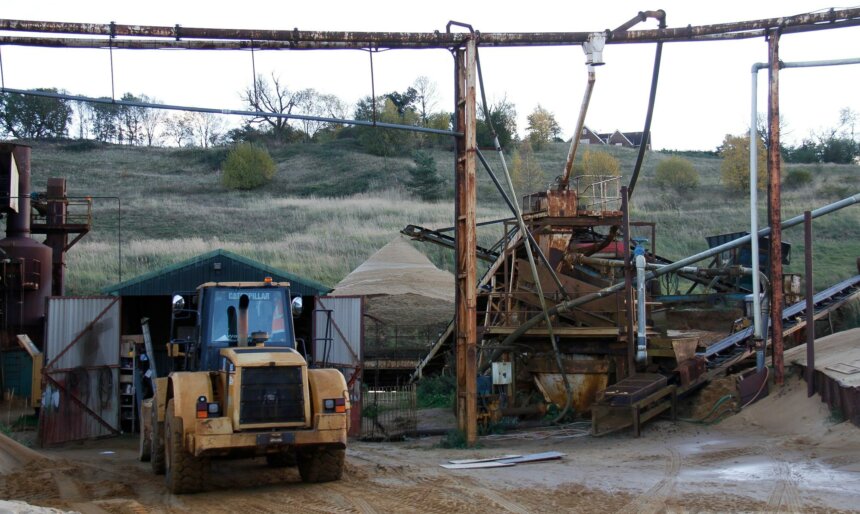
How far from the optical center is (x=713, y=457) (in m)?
13.9

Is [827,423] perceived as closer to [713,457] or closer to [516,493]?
[713,457]

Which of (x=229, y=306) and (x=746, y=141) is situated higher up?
(x=746, y=141)

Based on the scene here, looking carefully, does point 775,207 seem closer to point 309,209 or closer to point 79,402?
point 79,402

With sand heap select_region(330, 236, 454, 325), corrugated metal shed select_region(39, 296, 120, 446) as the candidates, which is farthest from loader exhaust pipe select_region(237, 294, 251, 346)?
sand heap select_region(330, 236, 454, 325)

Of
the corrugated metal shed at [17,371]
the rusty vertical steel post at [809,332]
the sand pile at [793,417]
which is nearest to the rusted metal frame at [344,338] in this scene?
the sand pile at [793,417]

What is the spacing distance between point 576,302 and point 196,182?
2715 inches

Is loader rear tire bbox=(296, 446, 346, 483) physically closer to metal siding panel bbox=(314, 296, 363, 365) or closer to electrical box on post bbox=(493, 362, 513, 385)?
electrical box on post bbox=(493, 362, 513, 385)

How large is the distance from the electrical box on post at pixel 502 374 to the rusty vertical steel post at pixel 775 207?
5887 millimetres

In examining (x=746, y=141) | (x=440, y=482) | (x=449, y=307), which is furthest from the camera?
(x=746, y=141)

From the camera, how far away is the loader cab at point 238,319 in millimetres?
12891

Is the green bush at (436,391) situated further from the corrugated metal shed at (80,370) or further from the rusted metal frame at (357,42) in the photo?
the rusted metal frame at (357,42)

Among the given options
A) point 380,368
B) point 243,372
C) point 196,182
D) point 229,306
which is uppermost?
point 196,182

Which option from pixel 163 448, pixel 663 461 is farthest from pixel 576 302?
pixel 163 448

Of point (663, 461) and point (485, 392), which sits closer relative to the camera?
point (663, 461)
